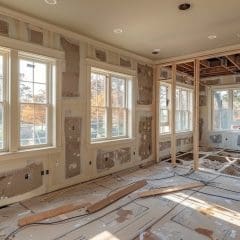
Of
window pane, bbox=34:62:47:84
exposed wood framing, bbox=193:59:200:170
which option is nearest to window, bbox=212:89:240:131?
exposed wood framing, bbox=193:59:200:170

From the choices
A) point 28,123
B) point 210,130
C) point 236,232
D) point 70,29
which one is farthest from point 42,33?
point 210,130

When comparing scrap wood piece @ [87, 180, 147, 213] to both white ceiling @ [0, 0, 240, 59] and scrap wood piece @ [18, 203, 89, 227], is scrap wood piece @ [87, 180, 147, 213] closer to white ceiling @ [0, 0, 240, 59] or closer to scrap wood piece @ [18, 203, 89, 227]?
scrap wood piece @ [18, 203, 89, 227]

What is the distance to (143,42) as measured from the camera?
4.64m

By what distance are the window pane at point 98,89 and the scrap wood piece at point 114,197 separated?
1.87 metres

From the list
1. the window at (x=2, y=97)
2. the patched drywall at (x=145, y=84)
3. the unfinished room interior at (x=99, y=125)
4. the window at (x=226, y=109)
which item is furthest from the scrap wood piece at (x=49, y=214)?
the window at (x=226, y=109)

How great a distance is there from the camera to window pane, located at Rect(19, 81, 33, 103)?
3553 millimetres

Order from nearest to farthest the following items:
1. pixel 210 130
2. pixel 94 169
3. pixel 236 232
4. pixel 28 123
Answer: pixel 236 232 → pixel 28 123 → pixel 94 169 → pixel 210 130

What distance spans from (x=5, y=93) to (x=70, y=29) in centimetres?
160

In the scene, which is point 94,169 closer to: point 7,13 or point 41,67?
point 41,67

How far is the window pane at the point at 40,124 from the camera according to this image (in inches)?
148

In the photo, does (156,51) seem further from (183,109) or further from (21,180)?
(21,180)

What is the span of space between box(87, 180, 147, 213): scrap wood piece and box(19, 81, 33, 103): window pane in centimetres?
200

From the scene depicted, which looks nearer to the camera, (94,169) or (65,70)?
(65,70)

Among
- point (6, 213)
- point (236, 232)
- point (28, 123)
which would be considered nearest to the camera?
point (236, 232)
